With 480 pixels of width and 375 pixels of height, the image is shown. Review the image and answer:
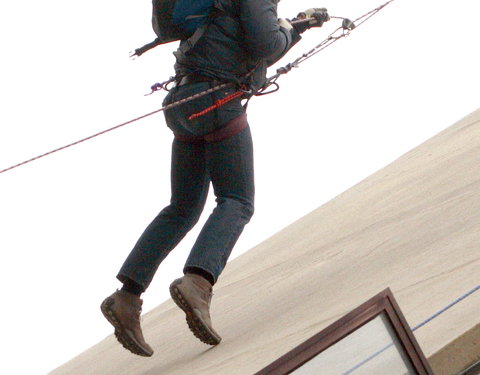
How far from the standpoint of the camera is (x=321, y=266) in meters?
4.23

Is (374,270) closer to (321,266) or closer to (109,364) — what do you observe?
(321,266)

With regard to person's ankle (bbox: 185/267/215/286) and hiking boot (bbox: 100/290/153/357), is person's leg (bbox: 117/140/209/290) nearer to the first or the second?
hiking boot (bbox: 100/290/153/357)

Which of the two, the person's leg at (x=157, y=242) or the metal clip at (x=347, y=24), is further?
the metal clip at (x=347, y=24)

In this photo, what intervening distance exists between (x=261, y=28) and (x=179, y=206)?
58 centimetres

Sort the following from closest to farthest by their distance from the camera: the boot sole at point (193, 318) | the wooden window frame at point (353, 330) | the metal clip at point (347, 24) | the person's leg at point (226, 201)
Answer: the wooden window frame at point (353, 330) < the boot sole at point (193, 318) < the person's leg at point (226, 201) < the metal clip at point (347, 24)

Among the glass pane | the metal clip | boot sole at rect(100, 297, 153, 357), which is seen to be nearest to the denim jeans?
boot sole at rect(100, 297, 153, 357)

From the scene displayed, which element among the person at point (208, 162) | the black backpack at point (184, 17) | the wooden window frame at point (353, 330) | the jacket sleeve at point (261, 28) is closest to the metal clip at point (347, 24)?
the person at point (208, 162)

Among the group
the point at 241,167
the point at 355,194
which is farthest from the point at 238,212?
the point at 355,194

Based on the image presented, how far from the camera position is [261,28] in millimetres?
3240

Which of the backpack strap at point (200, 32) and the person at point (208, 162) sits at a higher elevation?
the backpack strap at point (200, 32)

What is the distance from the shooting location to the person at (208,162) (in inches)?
128

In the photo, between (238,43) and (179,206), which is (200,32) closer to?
(238,43)

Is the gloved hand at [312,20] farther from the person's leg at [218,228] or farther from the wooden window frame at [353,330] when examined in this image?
the wooden window frame at [353,330]

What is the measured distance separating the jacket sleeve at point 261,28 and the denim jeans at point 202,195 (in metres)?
0.18
